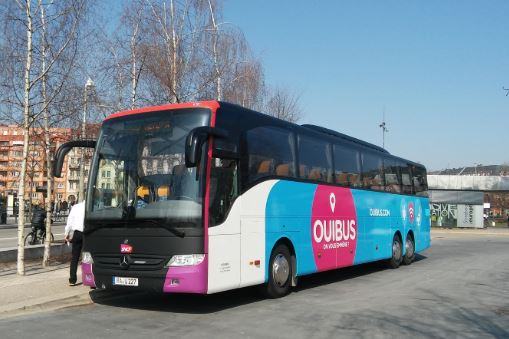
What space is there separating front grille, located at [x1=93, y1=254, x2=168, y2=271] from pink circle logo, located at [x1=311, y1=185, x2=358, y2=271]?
4333 mm

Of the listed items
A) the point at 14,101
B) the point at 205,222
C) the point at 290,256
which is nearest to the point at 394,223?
the point at 290,256

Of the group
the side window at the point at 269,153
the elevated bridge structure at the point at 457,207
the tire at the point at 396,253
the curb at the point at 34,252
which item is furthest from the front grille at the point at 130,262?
the elevated bridge structure at the point at 457,207

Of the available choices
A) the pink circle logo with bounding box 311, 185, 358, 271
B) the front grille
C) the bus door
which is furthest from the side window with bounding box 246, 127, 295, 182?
the front grille

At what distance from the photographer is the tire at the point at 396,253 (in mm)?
17445

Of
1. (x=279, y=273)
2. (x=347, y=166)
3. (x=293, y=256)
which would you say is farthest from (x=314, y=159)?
(x=279, y=273)

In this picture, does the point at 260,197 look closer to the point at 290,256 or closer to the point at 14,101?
the point at 290,256

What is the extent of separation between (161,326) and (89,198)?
2.76 metres

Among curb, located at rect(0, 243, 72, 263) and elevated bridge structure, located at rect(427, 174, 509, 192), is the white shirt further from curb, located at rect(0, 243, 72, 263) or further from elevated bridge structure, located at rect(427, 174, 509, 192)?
elevated bridge structure, located at rect(427, 174, 509, 192)

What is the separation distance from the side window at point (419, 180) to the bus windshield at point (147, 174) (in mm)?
12792

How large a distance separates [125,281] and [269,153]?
3.54 meters

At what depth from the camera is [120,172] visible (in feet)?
30.9

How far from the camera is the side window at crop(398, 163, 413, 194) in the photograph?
18734 mm

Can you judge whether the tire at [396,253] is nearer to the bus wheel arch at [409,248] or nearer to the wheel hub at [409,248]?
the bus wheel arch at [409,248]

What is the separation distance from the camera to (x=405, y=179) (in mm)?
19078
